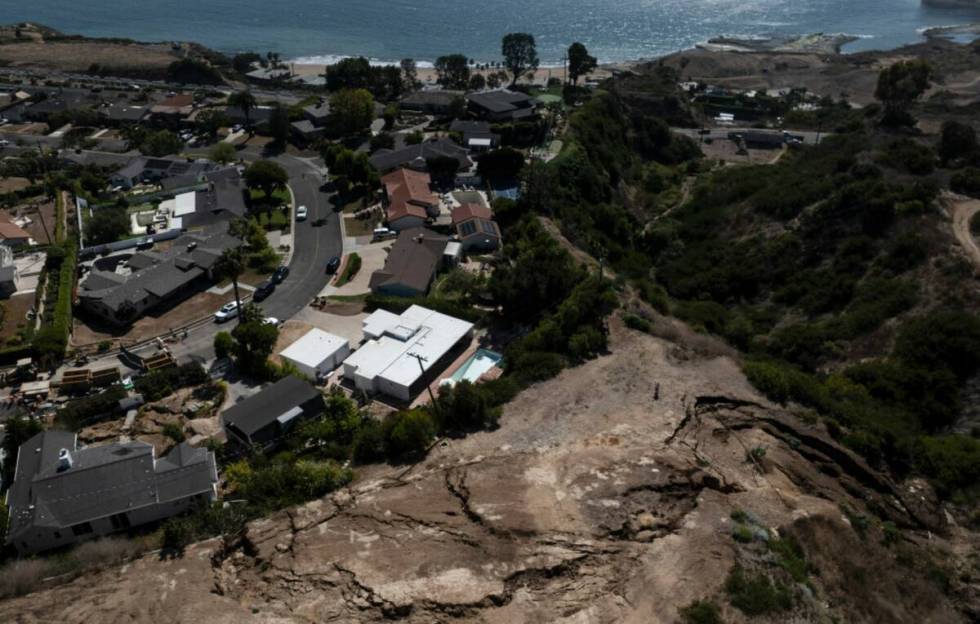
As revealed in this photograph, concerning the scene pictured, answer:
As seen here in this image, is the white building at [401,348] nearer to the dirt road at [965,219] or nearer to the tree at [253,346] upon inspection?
the tree at [253,346]

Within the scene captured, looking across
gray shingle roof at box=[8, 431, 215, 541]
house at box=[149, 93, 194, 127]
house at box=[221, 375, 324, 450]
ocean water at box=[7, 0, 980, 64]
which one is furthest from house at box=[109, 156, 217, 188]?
ocean water at box=[7, 0, 980, 64]

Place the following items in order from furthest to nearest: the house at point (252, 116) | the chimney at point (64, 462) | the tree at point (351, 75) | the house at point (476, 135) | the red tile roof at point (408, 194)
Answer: the tree at point (351, 75), the house at point (252, 116), the house at point (476, 135), the red tile roof at point (408, 194), the chimney at point (64, 462)

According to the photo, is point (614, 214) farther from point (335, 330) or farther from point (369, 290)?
point (335, 330)

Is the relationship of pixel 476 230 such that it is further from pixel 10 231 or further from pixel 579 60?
pixel 579 60

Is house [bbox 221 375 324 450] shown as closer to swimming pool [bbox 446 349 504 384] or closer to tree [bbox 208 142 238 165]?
swimming pool [bbox 446 349 504 384]

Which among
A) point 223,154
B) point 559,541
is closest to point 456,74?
point 223,154

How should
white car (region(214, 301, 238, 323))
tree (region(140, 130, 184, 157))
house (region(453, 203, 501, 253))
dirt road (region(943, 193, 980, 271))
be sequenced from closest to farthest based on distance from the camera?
1. dirt road (region(943, 193, 980, 271))
2. white car (region(214, 301, 238, 323))
3. house (region(453, 203, 501, 253))
4. tree (region(140, 130, 184, 157))

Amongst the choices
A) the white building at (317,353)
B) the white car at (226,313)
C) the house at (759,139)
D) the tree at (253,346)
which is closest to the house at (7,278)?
the white car at (226,313)

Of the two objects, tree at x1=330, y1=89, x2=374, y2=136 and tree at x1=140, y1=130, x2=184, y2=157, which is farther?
tree at x1=330, y1=89, x2=374, y2=136
